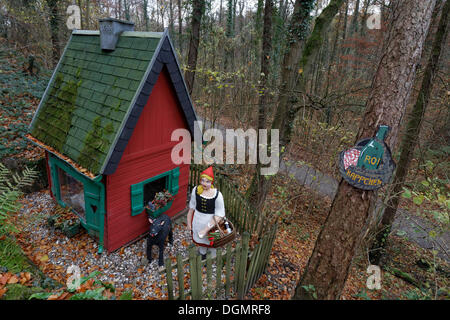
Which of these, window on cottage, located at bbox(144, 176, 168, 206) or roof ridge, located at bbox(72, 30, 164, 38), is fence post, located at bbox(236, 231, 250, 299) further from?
roof ridge, located at bbox(72, 30, 164, 38)

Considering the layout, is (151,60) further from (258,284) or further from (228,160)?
(228,160)

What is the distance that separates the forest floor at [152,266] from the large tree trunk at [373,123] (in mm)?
1382

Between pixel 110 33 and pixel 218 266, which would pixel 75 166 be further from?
pixel 218 266

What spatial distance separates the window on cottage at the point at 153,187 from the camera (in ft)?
21.6

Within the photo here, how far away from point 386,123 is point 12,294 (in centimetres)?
492

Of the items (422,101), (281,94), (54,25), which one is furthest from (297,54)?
(54,25)

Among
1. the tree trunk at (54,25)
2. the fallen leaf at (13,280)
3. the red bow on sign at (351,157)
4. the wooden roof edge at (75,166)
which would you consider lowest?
the fallen leaf at (13,280)

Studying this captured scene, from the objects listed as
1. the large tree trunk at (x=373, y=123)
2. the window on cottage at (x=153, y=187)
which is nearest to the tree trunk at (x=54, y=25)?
the window on cottage at (x=153, y=187)

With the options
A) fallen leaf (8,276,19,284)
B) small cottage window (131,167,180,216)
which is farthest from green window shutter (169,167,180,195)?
fallen leaf (8,276,19,284)

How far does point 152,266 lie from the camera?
530 centimetres

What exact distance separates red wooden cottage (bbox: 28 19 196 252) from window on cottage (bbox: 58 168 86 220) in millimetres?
89

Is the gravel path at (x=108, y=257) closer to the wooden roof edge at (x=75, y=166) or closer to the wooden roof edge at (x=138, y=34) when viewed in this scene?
the wooden roof edge at (x=75, y=166)
